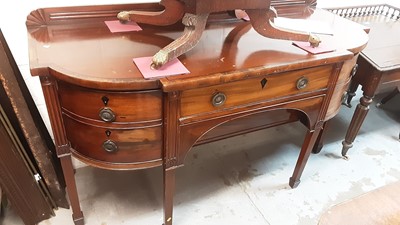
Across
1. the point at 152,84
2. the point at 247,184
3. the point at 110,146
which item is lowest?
the point at 247,184

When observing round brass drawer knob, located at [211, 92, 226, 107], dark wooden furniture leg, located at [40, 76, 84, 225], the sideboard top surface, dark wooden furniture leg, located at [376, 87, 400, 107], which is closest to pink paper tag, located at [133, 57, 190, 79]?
the sideboard top surface

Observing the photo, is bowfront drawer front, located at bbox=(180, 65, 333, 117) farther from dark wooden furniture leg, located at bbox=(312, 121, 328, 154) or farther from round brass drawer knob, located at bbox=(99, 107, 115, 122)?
dark wooden furniture leg, located at bbox=(312, 121, 328, 154)

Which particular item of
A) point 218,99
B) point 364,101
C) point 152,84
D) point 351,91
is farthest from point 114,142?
point 351,91

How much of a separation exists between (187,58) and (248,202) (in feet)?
2.67

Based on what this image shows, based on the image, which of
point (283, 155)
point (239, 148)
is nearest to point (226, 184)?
point (239, 148)

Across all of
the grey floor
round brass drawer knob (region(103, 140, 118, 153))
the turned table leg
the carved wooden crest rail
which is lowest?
the grey floor

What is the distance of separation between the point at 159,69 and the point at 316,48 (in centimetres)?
57

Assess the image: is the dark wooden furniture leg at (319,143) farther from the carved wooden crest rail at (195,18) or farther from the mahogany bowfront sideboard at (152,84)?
the carved wooden crest rail at (195,18)

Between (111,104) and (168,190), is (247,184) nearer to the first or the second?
(168,190)

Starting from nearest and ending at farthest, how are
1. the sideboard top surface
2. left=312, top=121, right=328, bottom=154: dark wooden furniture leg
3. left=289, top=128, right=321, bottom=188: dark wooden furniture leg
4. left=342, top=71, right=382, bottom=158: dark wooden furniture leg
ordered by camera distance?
the sideboard top surface, left=289, top=128, right=321, bottom=188: dark wooden furniture leg, left=342, top=71, right=382, bottom=158: dark wooden furniture leg, left=312, top=121, right=328, bottom=154: dark wooden furniture leg

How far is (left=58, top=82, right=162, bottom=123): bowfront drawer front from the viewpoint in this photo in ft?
2.87

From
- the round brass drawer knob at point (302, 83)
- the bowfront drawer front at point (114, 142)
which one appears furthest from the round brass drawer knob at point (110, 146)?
the round brass drawer knob at point (302, 83)

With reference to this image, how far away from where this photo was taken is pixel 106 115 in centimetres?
90

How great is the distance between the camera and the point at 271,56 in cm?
104
